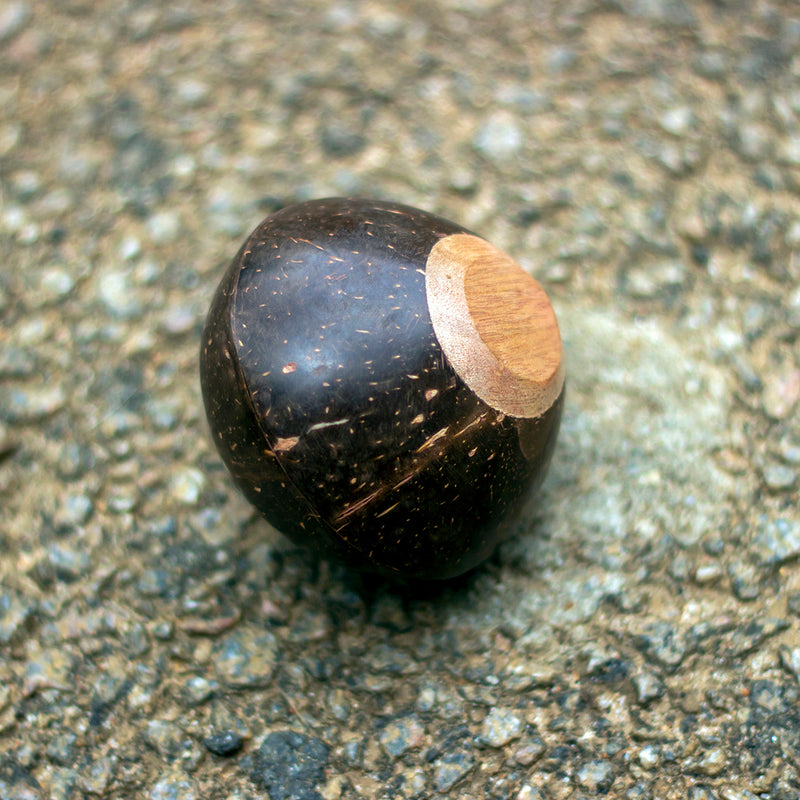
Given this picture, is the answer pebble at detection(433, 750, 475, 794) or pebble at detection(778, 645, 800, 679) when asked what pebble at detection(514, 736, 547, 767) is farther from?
pebble at detection(778, 645, 800, 679)

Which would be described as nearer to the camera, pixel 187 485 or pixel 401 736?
pixel 401 736

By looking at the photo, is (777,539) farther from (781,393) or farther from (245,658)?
(245,658)

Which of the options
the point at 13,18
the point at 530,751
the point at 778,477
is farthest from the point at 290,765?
the point at 13,18

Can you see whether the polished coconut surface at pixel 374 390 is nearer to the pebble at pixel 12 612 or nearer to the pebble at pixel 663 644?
the pebble at pixel 663 644

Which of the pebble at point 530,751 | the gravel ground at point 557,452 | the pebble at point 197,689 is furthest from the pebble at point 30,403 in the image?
the pebble at point 530,751

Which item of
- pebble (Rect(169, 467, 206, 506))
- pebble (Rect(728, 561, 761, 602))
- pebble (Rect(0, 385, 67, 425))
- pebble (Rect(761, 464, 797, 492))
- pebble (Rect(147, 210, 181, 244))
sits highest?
pebble (Rect(147, 210, 181, 244))

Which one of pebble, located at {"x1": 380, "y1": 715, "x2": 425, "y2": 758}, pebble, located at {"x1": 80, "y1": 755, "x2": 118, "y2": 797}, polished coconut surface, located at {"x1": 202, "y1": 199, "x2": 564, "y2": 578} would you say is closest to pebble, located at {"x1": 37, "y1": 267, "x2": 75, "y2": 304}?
polished coconut surface, located at {"x1": 202, "y1": 199, "x2": 564, "y2": 578}

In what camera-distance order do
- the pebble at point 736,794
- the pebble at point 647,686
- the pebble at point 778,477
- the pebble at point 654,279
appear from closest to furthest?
the pebble at point 736,794
the pebble at point 647,686
the pebble at point 778,477
the pebble at point 654,279

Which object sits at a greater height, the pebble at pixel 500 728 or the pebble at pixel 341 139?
the pebble at pixel 341 139
